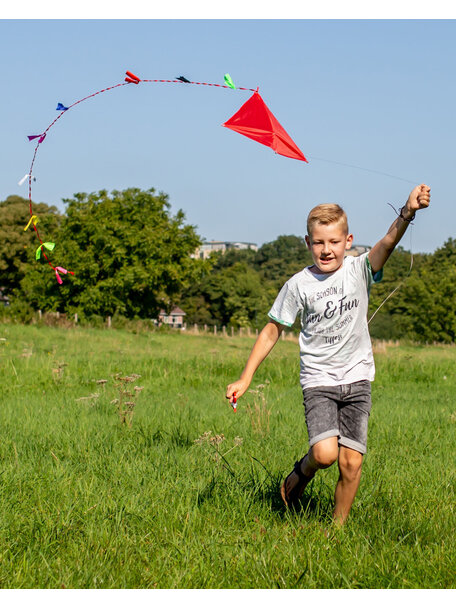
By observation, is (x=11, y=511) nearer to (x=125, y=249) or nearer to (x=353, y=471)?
(x=353, y=471)

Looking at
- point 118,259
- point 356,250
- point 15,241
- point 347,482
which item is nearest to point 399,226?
point 356,250

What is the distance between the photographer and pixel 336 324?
421 cm

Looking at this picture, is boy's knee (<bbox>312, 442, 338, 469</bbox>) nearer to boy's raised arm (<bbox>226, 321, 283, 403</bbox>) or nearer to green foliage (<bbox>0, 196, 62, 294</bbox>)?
boy's raised arm (<bbox>226, 321, 283, 403</bbox>)

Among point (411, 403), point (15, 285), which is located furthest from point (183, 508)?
point (15, 285)

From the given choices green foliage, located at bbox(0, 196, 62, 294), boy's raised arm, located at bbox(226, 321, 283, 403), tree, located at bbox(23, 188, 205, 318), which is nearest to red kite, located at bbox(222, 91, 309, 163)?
boy's raised arm, located at bbox(226, 321, 283, 403)

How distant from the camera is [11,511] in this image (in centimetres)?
409

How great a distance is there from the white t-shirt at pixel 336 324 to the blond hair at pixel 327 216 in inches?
11.1

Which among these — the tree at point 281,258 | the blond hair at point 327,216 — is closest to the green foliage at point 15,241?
the blond hair at point 327,216

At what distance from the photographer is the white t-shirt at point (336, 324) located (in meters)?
4.19

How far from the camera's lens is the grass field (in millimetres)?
3236

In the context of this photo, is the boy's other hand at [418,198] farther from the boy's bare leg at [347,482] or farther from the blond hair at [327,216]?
the boy's bare leg at [347,482]

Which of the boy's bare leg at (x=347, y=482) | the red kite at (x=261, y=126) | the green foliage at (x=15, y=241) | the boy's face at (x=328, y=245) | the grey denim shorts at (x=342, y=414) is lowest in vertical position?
the boy's bare leg at (x=347, y=482)

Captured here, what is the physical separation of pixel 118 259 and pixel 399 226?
4894 cm

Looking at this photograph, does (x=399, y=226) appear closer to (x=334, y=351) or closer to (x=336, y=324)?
(x=336, y=324)
